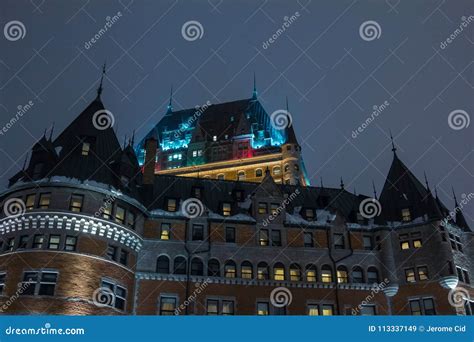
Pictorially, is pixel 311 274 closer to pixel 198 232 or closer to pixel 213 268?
pixel 213 268

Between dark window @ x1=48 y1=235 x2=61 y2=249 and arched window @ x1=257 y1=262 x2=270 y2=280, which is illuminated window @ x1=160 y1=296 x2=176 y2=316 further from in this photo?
dark window @ x1=48 y1=235 x2=61 y2=249

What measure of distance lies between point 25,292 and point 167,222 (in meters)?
11.1

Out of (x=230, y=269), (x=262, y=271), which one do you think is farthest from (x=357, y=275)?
(x=230, y=269)

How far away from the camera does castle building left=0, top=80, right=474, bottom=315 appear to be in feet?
101

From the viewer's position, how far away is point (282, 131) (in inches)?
3620

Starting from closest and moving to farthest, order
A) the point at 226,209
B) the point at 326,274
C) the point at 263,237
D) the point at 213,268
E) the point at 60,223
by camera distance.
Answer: the point at 60,223, the point at 213,268, the point at 326,274, the point at 263,237, the point at 226,209

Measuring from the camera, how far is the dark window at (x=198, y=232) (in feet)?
121

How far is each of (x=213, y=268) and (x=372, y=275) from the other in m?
12.1

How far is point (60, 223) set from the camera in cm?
3130

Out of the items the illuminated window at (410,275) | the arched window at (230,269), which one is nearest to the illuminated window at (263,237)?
the arched window at (230,269)

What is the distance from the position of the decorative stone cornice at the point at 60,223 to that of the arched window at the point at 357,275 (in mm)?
17865

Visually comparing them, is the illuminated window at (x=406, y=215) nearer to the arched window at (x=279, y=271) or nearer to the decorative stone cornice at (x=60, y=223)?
the arched window at (x=279, y=271)
